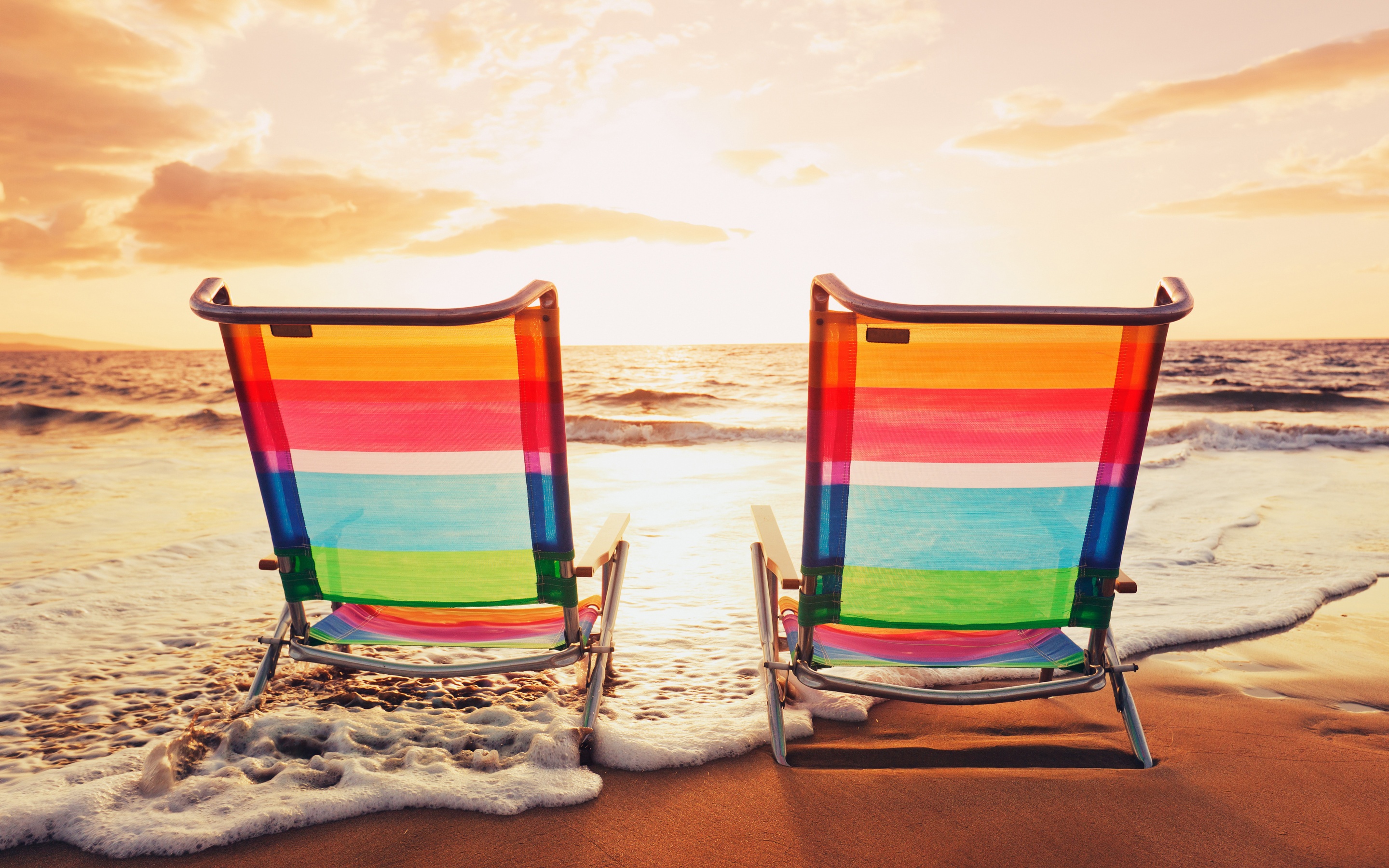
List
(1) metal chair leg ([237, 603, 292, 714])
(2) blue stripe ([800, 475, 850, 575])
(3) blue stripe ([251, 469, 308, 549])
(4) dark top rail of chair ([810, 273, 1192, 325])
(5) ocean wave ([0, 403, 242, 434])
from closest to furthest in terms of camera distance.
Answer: (4) dark top rail of chair ([810, 273, 1192, 325])
(2) blue stripe ([800, 475, 850, 575])
(3) blue stripe ([251, 469, 308, 549])
(1) metal chair leg ([237, 603, 292, 714])
(5) ocean wave ([0, 403, 242, 434])

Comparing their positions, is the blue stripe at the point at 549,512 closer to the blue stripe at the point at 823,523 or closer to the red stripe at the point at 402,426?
the red stripe at the point at 402,426

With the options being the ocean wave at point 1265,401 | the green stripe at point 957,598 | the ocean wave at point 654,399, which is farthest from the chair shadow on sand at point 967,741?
the ocean wave at point 1265,401

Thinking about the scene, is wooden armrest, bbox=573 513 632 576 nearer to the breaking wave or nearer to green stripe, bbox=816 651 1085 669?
green stripe, bbox=816 651 1085 669

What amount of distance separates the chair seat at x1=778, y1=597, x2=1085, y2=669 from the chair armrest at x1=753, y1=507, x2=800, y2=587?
0.70ft

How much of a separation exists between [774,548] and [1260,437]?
45.0 ft

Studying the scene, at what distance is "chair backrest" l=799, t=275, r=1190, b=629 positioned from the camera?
5.82 feet

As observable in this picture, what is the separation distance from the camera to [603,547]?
2.31 metres

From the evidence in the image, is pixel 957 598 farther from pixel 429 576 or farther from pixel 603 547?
pixel 429 576

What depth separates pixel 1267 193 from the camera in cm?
2819

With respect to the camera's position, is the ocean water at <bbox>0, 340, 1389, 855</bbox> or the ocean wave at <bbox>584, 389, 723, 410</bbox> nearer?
the ocean water at <bbox>0, 340, 1389, 855</bbox>

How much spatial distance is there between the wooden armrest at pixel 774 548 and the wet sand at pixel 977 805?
0.62 m

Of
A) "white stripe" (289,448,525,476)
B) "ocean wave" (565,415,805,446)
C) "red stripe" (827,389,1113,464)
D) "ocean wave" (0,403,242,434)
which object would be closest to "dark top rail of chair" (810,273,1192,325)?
"red stripe" (827,389,1113,464)

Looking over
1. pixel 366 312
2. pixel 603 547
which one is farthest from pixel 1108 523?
pixel 366 312

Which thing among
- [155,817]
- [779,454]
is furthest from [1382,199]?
[155,817]
